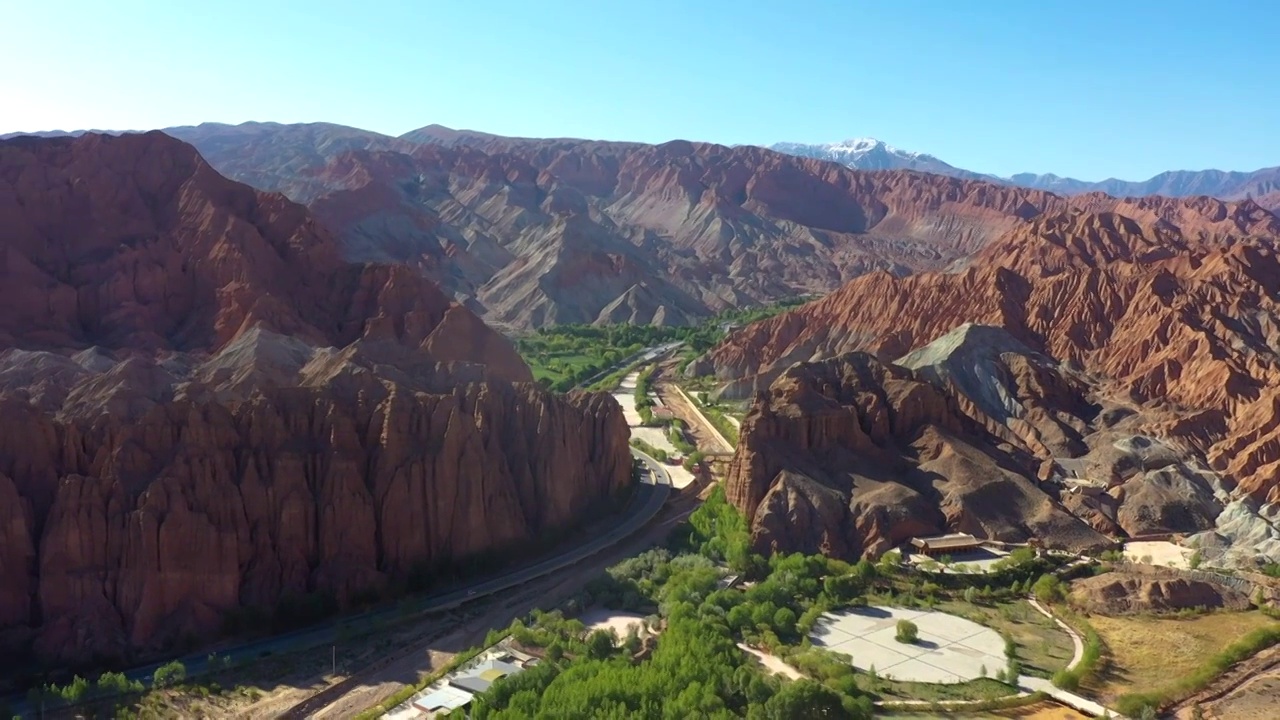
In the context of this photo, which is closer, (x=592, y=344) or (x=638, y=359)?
(x=638, y=359)

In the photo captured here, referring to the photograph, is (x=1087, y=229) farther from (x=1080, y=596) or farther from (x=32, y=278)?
(x=32, y=278)

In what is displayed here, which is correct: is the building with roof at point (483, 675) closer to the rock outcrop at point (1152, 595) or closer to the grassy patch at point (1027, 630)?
the grassy patch at point (1027, 630)

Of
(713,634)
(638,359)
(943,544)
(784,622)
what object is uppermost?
(638,359)

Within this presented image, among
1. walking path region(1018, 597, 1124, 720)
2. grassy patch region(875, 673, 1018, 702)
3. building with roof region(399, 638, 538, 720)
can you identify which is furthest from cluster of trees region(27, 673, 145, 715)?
walking path region(1018, 597, 1124, 720)

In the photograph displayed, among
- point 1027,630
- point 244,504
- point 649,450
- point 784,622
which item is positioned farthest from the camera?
point 649,450

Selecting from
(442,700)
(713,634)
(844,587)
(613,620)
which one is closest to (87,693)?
(442,700)

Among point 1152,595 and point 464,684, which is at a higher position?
point 1152,595

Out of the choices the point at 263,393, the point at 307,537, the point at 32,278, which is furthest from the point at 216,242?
the point at 307,537

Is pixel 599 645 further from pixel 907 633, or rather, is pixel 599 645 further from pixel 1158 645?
pixel 1158 645
